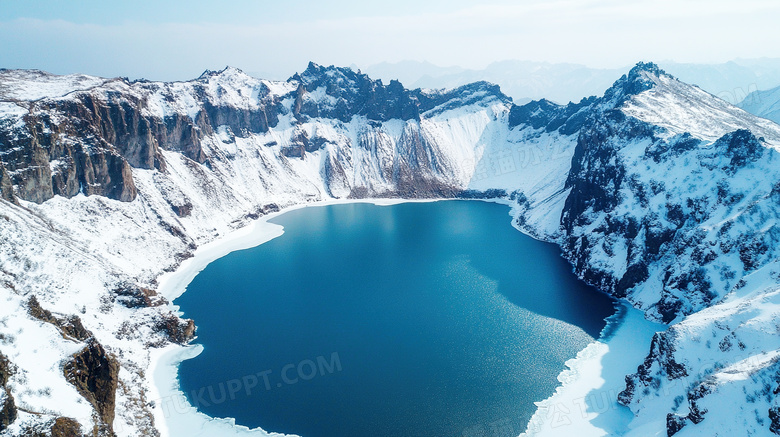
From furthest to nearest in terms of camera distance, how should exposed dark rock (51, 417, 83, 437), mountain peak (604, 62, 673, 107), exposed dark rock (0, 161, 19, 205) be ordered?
mountain peak (604, 62, 673, 107)
exposed dark rock (0, 161, 19, 205)
exposed dark rock (51, 417, 83, 437)

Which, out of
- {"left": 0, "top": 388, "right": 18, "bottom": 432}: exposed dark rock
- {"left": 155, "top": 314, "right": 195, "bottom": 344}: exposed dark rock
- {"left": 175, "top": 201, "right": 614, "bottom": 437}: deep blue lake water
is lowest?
{"left": 175, "top": 201, "right": 614, "bottom": 437}: deep blue lake water

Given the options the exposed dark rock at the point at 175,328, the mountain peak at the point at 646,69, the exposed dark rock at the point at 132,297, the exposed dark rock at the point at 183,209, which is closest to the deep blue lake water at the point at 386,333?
the exposed dark rock at the point at 175,328

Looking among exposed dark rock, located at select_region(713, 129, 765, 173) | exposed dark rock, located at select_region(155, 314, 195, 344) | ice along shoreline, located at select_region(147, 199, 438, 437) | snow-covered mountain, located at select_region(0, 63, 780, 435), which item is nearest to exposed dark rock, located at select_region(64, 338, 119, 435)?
snow-covered mountain, located at select_region(0, 63, 780, 435)

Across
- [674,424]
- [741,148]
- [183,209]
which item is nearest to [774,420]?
[674,424]

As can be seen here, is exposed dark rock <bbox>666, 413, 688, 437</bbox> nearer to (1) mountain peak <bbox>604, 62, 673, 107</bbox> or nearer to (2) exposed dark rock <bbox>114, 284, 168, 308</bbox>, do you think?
(2) exposed dark rock <bbox>114, 284, 168, 308</bbox>

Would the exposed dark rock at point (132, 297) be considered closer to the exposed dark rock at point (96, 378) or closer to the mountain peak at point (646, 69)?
the exposed dark rock at point (96, 378)

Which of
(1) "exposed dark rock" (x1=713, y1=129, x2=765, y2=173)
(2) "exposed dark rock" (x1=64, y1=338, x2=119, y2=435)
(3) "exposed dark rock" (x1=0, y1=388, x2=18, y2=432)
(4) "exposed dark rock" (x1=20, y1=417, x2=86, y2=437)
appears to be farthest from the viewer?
(1) "exposed dark rock" (x1=713, y1=129, x2=765, y2=173)
